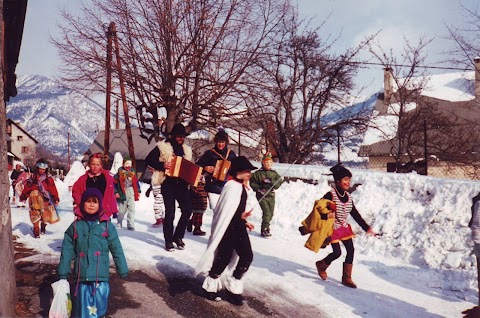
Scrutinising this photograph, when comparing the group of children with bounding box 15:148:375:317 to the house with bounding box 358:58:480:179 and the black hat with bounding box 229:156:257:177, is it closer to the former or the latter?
the black hat with bounding box 229:156:257:177

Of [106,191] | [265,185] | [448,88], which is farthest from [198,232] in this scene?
[448,88]

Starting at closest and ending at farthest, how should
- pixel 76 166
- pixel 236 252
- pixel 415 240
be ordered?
pixel 236 252 → pixel 415 240 → pixel 76 166

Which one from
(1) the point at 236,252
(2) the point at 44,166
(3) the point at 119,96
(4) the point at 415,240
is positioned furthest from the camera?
(3) the point at 119,96

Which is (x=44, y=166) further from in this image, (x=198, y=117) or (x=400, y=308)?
(x=198, y=117)

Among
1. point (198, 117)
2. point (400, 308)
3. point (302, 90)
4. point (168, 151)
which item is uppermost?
point (302, 90)

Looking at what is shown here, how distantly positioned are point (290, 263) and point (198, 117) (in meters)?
12.5

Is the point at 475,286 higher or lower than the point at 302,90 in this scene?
lower

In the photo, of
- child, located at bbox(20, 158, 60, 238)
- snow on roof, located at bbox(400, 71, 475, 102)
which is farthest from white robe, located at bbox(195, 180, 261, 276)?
snow on roof, located at bbox(400, 71, 475, 102)

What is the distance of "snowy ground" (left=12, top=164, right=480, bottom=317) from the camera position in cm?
609

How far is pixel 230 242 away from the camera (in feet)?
18.2

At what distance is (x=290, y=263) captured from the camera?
7637mm

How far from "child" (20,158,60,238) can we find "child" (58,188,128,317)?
4.86 meters

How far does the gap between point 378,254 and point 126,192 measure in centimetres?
520

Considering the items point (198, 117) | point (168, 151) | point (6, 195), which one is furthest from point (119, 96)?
point (6, 195)
